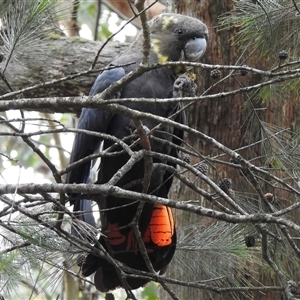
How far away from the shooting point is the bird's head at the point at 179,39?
225 centimetres

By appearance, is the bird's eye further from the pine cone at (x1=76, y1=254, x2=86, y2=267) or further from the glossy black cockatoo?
the pine cone at (x1=76, y1=254, x2=86, y2=267)

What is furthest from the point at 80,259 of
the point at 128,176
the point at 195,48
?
the point at 195,48

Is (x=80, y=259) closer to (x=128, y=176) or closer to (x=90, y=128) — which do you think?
(x=128, y=176)

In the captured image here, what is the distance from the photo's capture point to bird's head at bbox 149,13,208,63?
225cm

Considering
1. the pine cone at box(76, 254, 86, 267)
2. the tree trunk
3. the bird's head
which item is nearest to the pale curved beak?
the bird's head

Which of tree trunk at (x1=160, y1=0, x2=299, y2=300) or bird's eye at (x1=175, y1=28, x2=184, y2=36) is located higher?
bird's eye at (x1=175, y1=28, x2=184, y2=36)

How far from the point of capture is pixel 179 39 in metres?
2.28

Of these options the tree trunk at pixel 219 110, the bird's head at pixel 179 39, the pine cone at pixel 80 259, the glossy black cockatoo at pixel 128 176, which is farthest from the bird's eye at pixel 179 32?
the pine cone at pixel 80 259

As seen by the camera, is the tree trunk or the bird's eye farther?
the tree trunk

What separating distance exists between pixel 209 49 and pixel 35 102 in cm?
139

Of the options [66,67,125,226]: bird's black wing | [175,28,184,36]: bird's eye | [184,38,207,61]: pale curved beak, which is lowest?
[66,67,125,226]: bird's black wing

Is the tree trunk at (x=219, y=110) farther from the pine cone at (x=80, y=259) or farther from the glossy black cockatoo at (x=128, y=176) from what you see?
the pine cone at (x=80, y=259)

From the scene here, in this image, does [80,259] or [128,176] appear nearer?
[80,259]

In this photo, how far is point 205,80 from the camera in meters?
2.49
